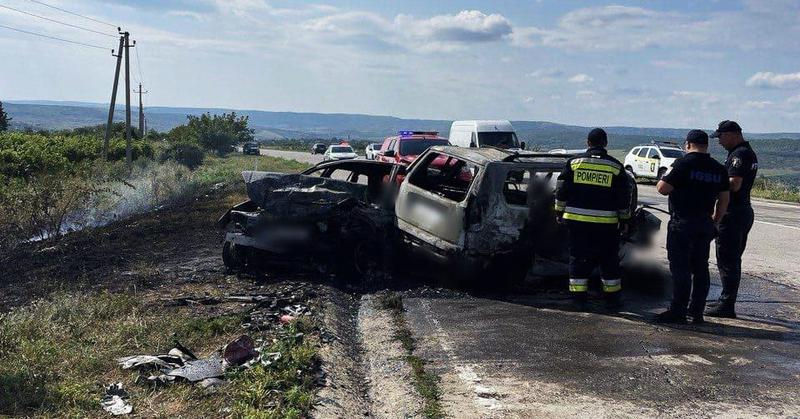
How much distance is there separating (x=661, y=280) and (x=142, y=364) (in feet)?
18.3

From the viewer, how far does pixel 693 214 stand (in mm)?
6234

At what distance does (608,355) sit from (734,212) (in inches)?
84.7

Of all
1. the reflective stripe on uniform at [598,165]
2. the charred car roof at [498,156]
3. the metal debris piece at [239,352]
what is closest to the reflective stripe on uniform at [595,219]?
the reflective stripe on uniform at [598,165]

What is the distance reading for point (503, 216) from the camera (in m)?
7.18

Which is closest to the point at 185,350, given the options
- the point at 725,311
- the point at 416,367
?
the point at 416,367

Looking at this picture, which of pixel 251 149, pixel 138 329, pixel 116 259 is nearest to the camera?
pixel 138 329

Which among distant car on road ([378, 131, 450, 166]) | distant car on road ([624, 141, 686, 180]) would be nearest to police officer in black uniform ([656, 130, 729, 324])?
distant car on road ([378, 131, 450, 166])

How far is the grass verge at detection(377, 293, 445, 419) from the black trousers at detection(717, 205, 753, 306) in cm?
297

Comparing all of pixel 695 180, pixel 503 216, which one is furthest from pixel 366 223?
pixel 695 180

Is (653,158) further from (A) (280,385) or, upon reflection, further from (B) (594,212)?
(A) (280,385)

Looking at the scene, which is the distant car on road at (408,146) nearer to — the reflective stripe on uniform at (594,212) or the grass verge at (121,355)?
the reflective stripe on uniform at (594,212)

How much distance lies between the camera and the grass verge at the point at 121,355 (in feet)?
13.7

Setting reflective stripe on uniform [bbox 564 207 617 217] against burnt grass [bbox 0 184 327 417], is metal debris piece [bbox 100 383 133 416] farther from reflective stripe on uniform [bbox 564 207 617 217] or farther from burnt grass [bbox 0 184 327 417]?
reflective stripe on uniform [bbox 564 207 617 217]

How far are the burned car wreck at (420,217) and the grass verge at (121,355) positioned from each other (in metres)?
1.78
